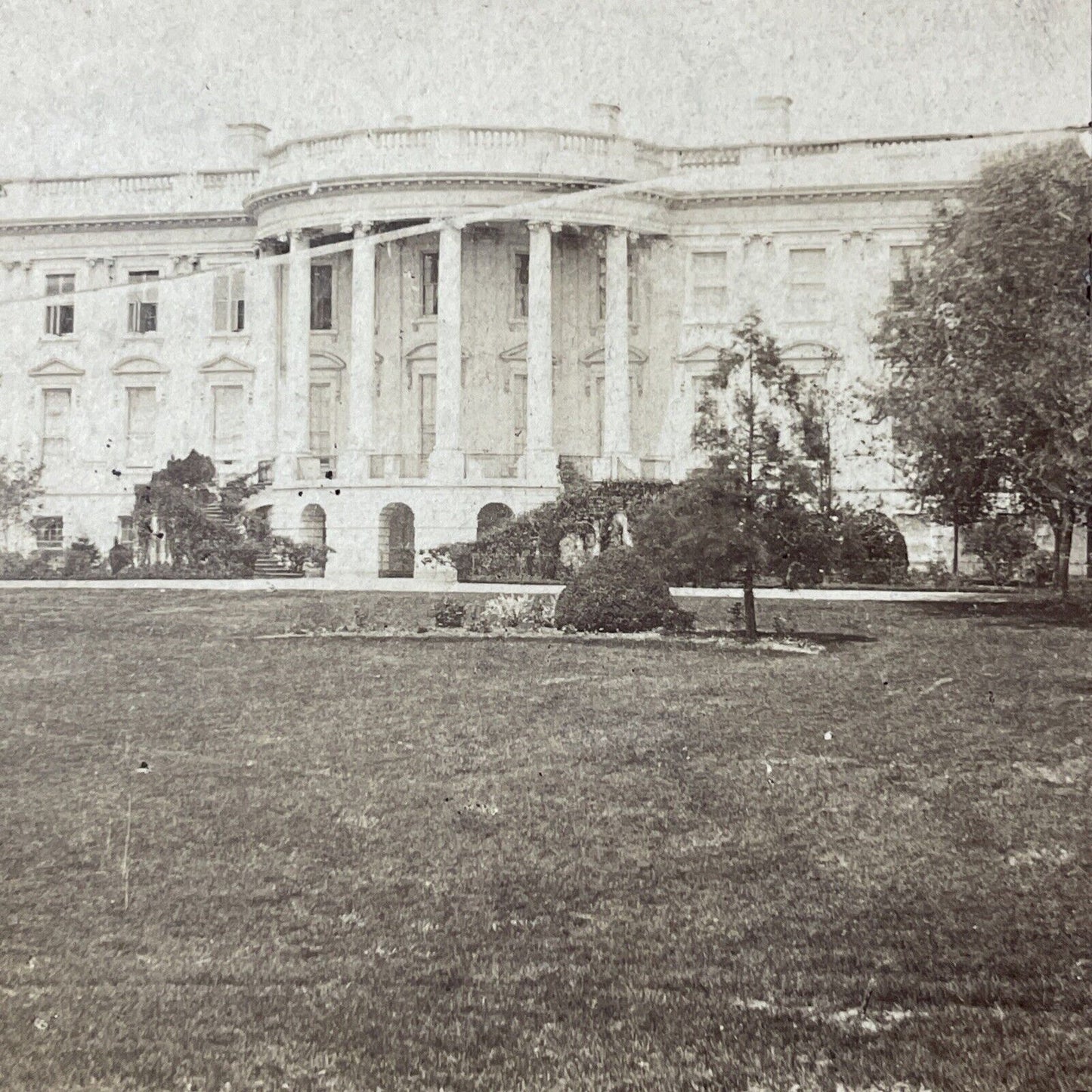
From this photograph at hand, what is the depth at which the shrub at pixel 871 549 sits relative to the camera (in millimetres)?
6531

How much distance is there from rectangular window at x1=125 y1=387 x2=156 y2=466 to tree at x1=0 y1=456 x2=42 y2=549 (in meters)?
1.13

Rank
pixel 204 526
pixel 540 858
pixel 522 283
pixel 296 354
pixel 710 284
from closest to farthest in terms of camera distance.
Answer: pixel 540 858 → pixel 710 284 → pixel 204 526 → pixel 522 283 → pixel 296 354

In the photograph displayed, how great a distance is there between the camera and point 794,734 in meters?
5.62

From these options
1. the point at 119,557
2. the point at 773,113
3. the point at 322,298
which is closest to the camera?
the point at 773,113

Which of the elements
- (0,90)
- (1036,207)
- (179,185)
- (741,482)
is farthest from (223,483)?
(1036,207)

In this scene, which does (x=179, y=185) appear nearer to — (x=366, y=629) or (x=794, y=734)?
(x=366, y=629)

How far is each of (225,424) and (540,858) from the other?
551cm

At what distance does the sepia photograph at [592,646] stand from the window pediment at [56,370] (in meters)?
0.05

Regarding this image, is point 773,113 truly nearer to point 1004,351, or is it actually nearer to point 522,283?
point 1004,351

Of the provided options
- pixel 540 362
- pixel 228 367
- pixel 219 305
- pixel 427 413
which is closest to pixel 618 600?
pixel 219 305

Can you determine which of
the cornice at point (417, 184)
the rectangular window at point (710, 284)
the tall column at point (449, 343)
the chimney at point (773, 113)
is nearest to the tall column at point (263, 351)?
the cornice at point (417, 184)

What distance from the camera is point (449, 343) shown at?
1436 centimetres

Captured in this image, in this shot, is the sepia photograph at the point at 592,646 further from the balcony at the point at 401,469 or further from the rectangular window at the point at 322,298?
the rectangular window at the point at 322,298

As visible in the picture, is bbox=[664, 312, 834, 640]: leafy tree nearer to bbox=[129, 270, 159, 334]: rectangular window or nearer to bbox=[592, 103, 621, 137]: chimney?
bbox=[592, 103, 621, 137]: chimney
